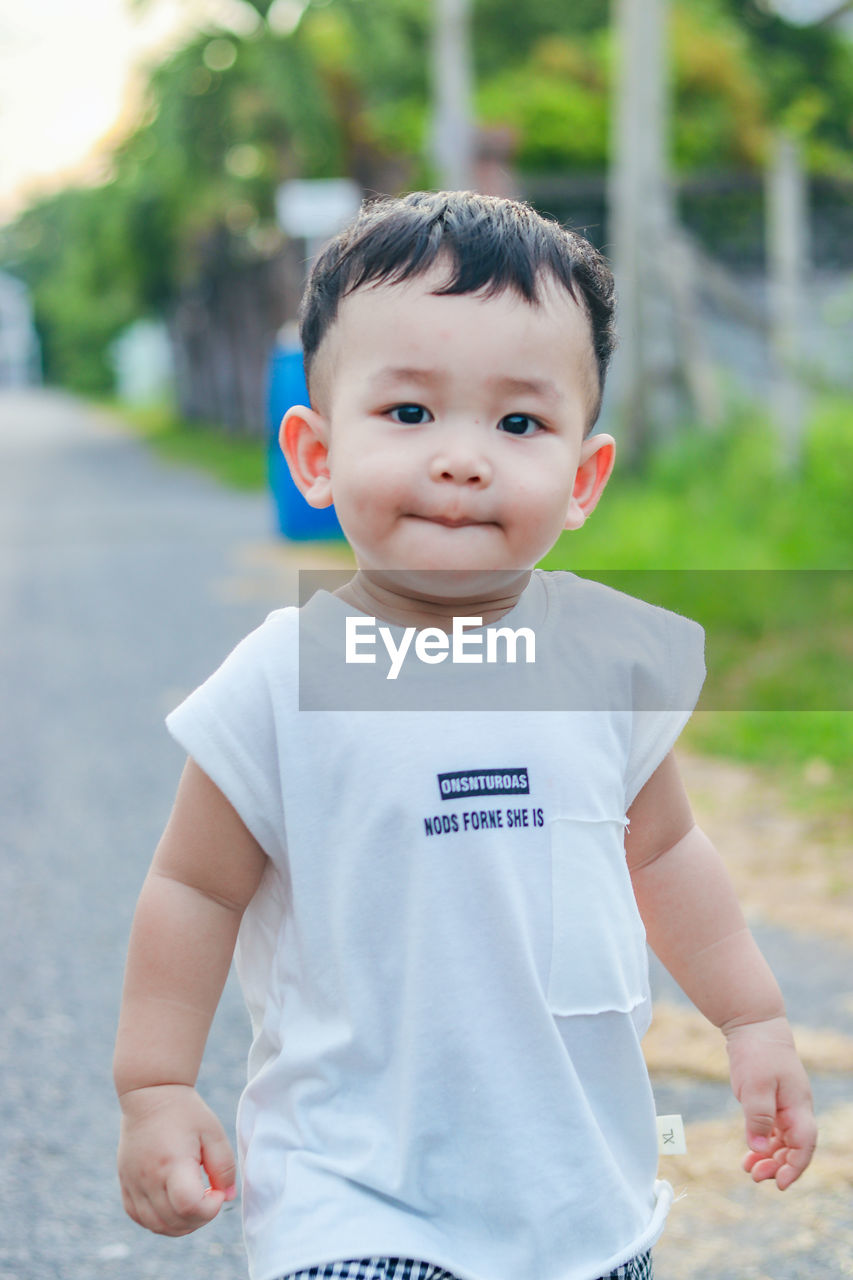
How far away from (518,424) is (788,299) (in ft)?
21.8

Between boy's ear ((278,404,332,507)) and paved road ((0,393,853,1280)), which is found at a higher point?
boy's ear ((278,404,332,507))

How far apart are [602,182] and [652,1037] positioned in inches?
484

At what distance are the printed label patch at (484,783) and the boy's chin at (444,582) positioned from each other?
16cm

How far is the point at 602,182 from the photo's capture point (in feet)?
46.1

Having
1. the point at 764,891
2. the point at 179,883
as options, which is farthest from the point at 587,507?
the point at 764,891

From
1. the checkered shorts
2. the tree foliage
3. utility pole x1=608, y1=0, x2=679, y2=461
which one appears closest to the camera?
the checkered shorts

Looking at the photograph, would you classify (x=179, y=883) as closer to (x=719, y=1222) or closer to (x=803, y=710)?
(x=719, y=1222)

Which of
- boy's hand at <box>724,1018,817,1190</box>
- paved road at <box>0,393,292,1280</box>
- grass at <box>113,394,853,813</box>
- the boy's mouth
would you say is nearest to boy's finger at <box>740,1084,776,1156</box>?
boy's hand at <box>724,1018,817,1190</box>

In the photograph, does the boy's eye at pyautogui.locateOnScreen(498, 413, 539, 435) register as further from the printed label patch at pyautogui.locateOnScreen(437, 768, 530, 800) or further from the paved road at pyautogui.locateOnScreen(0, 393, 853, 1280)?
the paved road at pyautogui.locateOnScreen(0, 393, 853, 1280)

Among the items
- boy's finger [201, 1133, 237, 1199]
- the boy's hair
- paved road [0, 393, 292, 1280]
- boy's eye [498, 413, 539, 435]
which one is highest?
the boy's hair

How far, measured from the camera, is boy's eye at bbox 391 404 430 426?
1.35 metres

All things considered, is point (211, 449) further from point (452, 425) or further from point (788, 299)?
point (452, 425)

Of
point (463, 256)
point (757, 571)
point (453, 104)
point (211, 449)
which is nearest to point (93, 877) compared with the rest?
point (463, 256)

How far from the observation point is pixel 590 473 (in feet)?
4.96
